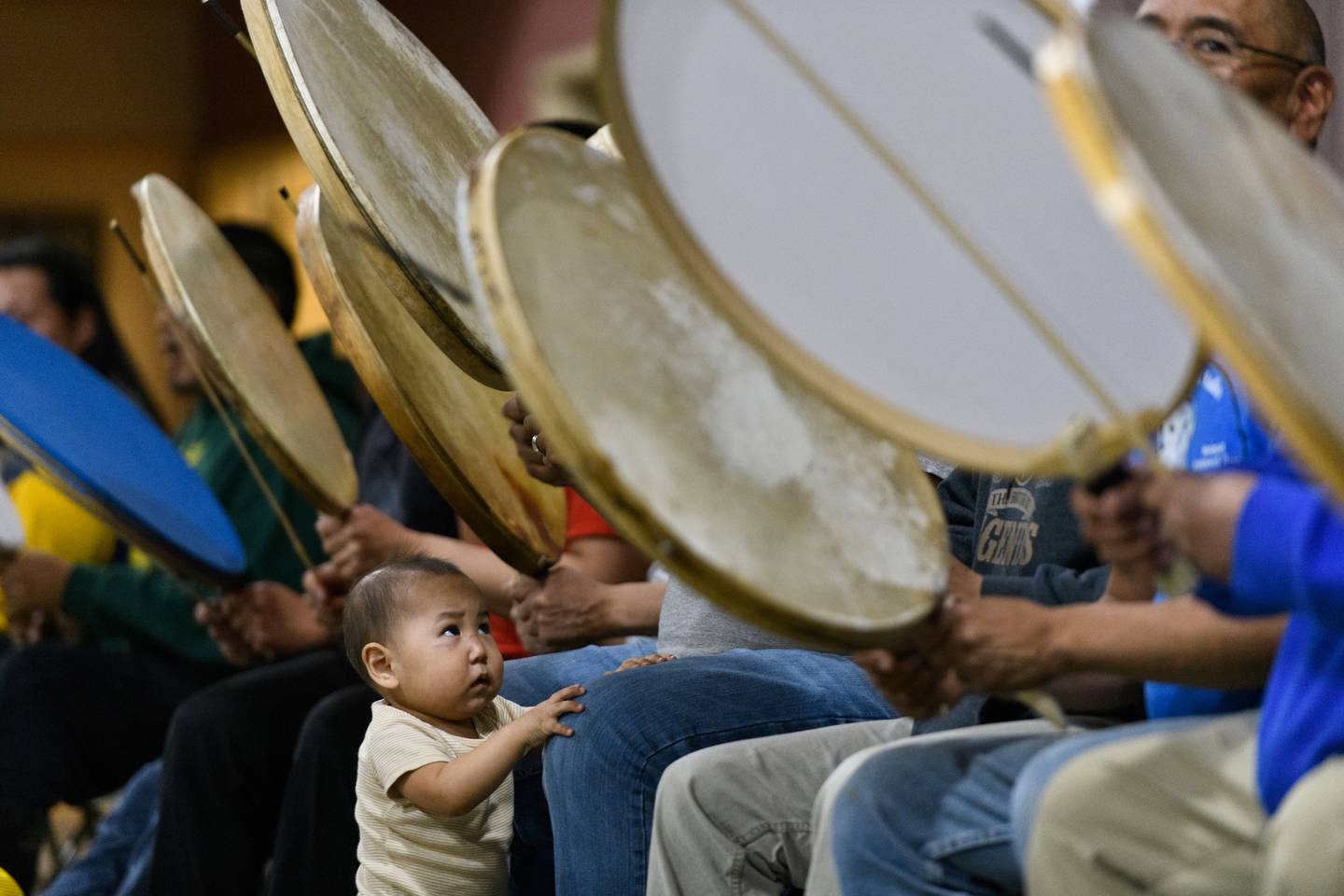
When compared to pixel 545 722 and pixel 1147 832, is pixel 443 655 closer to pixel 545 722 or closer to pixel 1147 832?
pixel 545 722

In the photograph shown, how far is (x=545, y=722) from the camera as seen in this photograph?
1.54 m

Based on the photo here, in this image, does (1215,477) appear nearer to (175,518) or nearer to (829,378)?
(829,378)

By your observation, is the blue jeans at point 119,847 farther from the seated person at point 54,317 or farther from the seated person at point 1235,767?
the seated person at point 1235,767

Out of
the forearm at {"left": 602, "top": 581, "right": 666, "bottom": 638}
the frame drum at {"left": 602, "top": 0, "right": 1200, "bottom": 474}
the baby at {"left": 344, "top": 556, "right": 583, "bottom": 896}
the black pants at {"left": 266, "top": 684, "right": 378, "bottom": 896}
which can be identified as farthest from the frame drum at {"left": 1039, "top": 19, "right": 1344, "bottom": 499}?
the black pants at {"left": 266, "top": 684, "right": 378, "bottom": 896}

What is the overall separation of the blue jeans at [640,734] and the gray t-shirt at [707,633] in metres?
0.14

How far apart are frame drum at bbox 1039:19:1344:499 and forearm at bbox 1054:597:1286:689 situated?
29 cm

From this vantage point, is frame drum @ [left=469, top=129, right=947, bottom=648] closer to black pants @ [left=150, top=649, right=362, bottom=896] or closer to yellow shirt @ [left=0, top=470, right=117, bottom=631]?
black pants @ [left=150, top=649, right=362, bottom=896]

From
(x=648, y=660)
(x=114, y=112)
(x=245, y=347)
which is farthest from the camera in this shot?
(x=114, y=112)

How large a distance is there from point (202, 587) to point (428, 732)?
1.01 meters

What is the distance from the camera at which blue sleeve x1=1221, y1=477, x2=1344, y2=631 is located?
0.89m

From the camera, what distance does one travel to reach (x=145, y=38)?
5723mm

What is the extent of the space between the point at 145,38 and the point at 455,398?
4.44m

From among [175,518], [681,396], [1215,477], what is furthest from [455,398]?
[1215,477]

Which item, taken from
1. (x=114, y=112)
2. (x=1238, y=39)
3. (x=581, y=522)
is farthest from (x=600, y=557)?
(x=114, y=112)
